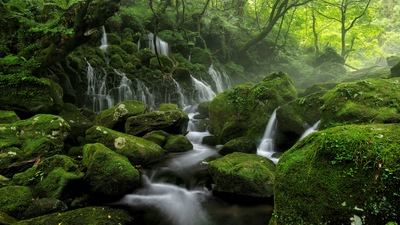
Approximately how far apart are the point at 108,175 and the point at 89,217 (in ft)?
4.21

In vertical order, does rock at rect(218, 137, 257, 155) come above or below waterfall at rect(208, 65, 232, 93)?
below

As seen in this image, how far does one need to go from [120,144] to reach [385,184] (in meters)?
6.60

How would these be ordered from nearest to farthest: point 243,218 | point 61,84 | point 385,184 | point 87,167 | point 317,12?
1. point 385,184
2. point 243,218
3. point 87,167
4. point 61,84
5. point 317,12

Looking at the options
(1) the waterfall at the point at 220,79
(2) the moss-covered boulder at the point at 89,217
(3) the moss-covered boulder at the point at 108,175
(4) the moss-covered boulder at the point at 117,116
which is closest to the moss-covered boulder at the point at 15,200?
(2) the moss-covered boulder at the point at 89,217

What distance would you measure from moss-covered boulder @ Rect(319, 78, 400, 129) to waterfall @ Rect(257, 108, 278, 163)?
88.5 inches

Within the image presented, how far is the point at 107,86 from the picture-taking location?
13.2 meters

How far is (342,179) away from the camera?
270cm

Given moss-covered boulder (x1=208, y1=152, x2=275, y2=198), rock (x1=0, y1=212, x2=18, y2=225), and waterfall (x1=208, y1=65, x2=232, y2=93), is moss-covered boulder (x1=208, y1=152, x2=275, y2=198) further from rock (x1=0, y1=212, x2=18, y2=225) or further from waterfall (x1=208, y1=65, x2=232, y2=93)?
waterfall (x1=208, y1=65, x2=232, y2=93)

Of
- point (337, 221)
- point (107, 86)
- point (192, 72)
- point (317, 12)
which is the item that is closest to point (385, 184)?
point (337, 221)

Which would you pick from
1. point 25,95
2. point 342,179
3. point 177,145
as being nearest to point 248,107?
point 177,145

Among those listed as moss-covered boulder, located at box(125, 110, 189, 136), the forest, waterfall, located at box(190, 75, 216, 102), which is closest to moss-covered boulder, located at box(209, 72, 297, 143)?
the forest

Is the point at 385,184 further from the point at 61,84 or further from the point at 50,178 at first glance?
the point at 61,84

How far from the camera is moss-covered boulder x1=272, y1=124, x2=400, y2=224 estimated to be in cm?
241

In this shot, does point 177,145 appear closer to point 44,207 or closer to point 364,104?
point 44,207
